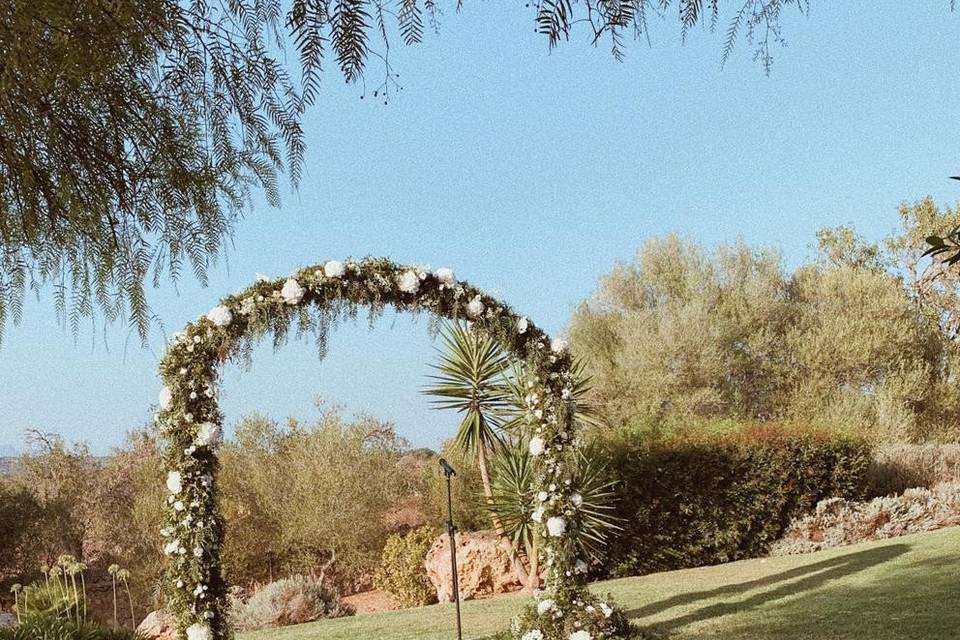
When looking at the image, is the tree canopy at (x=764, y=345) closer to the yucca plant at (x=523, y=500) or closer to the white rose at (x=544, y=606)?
the yucca plant at (x=523, y=500)

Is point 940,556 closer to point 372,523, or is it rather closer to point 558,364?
point 558,364

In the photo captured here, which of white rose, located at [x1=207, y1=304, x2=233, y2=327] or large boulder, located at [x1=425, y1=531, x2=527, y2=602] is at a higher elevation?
white rose, located at [x1=207, y1=304, x2=233, y2=327]

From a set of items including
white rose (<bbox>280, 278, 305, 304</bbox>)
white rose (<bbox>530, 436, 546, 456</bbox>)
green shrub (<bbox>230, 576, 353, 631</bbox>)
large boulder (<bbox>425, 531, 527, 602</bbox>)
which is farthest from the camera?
large boulder (<bbox>425, 531, 527, 602</bbox>)

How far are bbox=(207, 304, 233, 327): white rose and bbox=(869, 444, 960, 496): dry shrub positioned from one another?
10779 millimetres

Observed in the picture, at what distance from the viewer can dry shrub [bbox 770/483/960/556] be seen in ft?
36.7

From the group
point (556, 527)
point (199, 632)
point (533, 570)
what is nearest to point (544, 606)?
point (556, 527)

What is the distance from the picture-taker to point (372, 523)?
12.8 metres

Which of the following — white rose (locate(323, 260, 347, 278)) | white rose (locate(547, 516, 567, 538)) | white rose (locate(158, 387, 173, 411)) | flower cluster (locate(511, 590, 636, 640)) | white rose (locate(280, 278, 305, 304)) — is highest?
white rose (locate(323, 260, 347, 278))

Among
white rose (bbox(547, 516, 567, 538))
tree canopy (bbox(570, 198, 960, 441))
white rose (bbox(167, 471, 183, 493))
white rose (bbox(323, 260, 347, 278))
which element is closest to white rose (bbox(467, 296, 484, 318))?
white rose (bbox(323, 260, 347, 278))

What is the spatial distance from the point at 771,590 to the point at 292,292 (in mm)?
5459

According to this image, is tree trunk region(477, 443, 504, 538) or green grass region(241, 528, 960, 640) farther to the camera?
tree trunk region(477, 443, 504, 538)

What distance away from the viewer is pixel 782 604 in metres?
7.34

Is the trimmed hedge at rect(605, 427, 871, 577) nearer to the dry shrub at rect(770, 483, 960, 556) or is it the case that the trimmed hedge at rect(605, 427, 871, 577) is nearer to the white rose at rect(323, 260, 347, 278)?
the dry shrub at rect(770, 483, 960, 556)

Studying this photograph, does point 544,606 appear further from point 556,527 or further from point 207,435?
point 207,435
